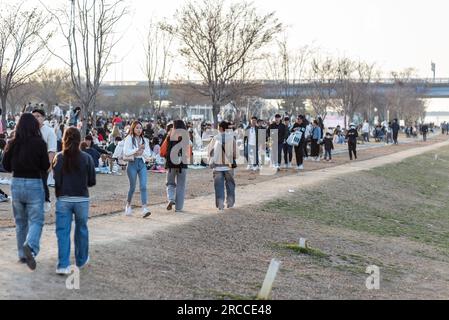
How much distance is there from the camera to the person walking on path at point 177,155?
14.8 metres

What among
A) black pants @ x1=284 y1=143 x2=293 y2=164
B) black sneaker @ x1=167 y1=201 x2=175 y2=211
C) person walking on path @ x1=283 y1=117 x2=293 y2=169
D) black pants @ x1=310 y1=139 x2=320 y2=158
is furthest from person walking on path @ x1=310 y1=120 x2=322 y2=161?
black sneaker @ x1=167 y1=201 x2=175 y2=211

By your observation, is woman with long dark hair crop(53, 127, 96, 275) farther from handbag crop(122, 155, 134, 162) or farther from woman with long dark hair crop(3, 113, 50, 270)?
handbag crop(122, 155, 134, 162)

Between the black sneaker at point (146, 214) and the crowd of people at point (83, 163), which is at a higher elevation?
the crowd of people at point (83, 163)

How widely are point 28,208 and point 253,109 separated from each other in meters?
61.0

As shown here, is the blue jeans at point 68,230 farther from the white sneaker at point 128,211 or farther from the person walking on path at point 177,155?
the person walking on path at point 177,155

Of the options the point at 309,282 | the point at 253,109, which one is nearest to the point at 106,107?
the point at 253,109

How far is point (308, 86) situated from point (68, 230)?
50.1 metres

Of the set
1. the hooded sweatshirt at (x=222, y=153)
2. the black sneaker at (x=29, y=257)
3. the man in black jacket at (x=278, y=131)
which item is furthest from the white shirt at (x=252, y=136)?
the black sneaker at (x=29, y=257)

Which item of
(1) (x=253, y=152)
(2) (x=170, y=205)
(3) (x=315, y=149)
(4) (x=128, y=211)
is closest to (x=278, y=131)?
(1) (x=253, y=152)

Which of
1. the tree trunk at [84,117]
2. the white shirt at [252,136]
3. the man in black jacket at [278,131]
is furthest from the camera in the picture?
the man in black jacket at [278,131]

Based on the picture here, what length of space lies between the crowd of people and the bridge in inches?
471

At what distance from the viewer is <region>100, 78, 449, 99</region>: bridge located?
49997 millimetres

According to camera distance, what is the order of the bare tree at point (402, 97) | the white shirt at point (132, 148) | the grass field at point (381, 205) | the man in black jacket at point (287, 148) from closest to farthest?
the white shirt at point (132, 148)
the grass field at point (381, 205)
the man in black jacket at point (287, 148)
the bare tree at point (402, 97)
